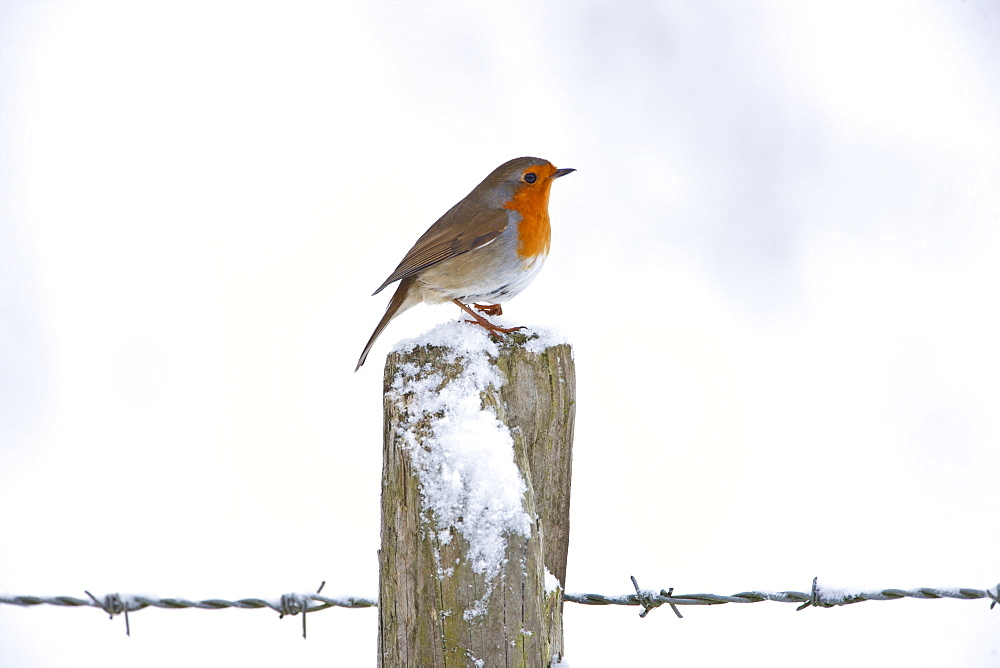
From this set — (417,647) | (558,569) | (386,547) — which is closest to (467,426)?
(386,547)

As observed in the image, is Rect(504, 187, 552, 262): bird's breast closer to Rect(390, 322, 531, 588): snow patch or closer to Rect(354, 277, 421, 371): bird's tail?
Rect(354, 277, 421, 371): bird's tail

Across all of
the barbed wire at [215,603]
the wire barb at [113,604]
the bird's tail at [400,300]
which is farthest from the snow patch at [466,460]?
the bird's tail at [400,300]

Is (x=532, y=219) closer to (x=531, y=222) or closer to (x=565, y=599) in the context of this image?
(x=531, y=222)

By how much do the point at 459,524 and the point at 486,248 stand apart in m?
1.40

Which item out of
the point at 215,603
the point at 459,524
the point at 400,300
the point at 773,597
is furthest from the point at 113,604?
the point at 773,597

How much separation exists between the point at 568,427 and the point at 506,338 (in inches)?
9.5

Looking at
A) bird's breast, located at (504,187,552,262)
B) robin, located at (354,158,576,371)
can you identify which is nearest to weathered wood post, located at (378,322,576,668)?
robin, located at (354,158,576,371)

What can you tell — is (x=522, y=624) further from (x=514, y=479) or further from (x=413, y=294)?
(x=413, y=294)

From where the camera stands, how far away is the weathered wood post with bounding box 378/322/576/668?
141 centimetres

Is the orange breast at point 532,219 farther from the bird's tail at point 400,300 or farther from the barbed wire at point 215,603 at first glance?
the barbed wire at point 215,603

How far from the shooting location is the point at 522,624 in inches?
55.5

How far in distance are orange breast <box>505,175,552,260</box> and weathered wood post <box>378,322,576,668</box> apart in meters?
1.06

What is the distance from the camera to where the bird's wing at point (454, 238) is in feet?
8.78

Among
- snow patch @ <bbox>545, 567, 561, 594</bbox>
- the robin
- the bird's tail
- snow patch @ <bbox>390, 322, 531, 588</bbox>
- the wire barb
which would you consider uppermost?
the robin
